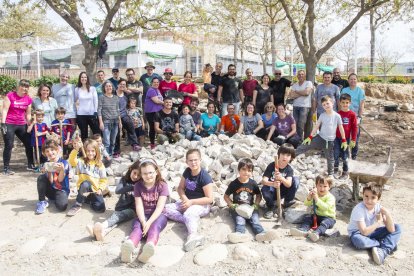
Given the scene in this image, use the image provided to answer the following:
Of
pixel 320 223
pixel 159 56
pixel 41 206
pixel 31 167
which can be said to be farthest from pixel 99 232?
pixel 159 56

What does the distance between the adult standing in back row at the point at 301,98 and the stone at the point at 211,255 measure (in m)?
4.45

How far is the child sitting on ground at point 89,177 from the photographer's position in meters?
5.20

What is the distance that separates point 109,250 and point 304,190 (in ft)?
8.68

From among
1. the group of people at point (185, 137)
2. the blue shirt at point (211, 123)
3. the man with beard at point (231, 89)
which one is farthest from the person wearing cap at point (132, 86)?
the man with beard at point (231, 89)

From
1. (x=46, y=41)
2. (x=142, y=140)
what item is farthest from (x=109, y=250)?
(x=46, y=41)

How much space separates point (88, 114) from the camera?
736 centimetres

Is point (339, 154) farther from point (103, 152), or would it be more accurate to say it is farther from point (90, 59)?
point (90, 59)

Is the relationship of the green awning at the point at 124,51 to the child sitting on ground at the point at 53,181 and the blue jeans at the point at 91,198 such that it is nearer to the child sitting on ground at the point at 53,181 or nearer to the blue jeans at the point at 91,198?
the child sitting on ground at the point at 53,181

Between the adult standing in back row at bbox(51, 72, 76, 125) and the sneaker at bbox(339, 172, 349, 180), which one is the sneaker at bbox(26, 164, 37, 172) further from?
the sneaker at bbox(339, 172, 349, 180)

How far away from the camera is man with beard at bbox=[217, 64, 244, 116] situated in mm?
8797

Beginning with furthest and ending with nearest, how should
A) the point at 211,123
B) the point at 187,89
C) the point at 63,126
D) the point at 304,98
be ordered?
1. the point at 187,89
2. the point at 211,123
3. the point at 304,98
4. the point at 63,126

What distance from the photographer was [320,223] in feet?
15.1

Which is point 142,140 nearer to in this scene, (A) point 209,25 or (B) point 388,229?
(A) point 209,25

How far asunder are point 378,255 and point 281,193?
1461 millimetres
